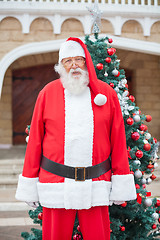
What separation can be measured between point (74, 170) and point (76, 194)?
0.43ft

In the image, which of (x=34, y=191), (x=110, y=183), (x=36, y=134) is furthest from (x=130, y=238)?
(x=36, y=134)

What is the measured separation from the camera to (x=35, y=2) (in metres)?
4.75

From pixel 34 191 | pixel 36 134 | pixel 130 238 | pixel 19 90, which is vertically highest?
pixel 19 90

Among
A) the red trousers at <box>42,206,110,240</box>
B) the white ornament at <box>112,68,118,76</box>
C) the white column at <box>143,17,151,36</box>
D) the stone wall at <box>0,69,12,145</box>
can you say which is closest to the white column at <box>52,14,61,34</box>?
the white column at <box>143,17,151,36</box>

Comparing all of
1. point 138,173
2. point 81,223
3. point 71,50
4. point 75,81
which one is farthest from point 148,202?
point 71,50

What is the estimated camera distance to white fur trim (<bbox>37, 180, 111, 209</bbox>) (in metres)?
Answer: 1.61

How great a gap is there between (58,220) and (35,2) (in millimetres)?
4005

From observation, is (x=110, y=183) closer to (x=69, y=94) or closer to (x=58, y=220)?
(x=58, y=220)

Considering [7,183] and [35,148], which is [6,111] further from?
[35,148]

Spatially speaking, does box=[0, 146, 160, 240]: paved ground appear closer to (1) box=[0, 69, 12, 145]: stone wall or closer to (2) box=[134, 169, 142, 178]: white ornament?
(2) box=[134, 169, 142, 178]: white ornament

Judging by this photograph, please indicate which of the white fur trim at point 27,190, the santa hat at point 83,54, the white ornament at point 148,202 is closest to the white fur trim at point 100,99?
the santa hat at point 83,54

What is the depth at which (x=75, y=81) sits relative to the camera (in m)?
1.68

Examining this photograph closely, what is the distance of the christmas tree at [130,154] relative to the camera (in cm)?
216

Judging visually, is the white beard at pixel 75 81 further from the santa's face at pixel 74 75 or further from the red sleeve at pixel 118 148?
the red sleeve at pixel 118 148
